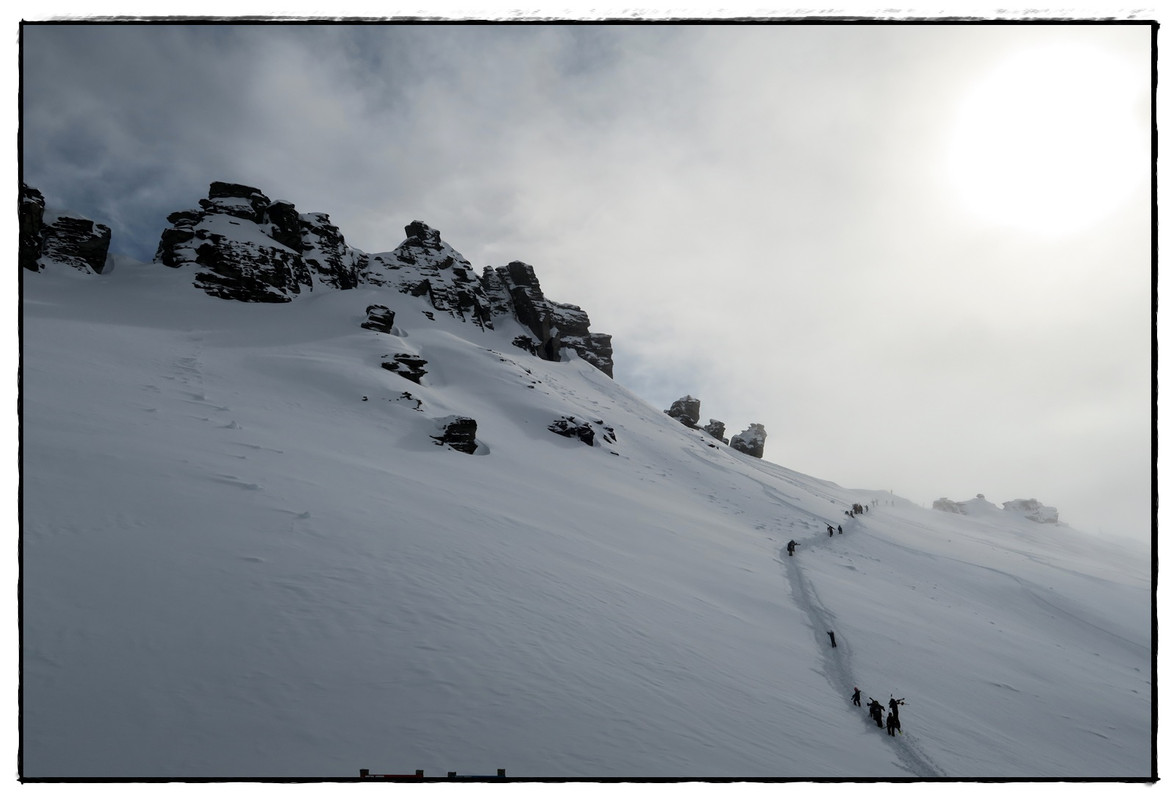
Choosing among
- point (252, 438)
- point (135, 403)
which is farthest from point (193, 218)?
point (252, 438)

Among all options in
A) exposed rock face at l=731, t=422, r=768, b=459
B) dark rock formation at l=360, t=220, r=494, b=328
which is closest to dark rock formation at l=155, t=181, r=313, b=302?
dark rock formation at l=360, t=220, r=494, b=328

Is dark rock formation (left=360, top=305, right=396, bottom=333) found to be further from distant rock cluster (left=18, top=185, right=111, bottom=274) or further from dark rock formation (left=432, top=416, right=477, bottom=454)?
distant rock cluster (left=18, top=185, right=111, bottom=274)

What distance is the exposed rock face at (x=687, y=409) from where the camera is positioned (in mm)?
94562

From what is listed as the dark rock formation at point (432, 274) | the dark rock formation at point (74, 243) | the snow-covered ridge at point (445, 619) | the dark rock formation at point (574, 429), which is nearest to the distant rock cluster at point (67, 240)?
the dark rock formation at point (74, 243)

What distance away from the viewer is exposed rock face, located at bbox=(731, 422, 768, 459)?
91562 millimetres

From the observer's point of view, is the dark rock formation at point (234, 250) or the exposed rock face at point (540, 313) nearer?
the dark rock formation at point (234, 250)

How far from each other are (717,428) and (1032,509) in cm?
9111

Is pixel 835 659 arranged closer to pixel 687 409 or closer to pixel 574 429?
pixel 574 429

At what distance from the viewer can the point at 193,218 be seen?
→ 164 feet

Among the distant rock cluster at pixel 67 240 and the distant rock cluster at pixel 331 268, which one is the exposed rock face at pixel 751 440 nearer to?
the distant rock cluster at pixel 331 268

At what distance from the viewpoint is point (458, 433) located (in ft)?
86.0

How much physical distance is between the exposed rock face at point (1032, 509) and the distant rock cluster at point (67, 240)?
173852 mm

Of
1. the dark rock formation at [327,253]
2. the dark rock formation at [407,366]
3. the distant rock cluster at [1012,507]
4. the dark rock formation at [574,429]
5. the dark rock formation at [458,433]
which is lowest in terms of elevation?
the dark rock formation at [458,433]

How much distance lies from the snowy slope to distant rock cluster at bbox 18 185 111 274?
925 inches
